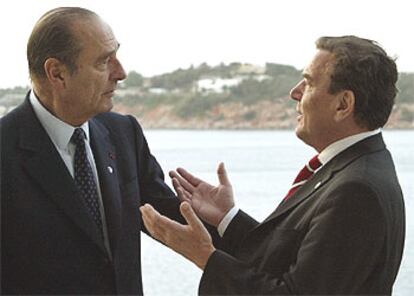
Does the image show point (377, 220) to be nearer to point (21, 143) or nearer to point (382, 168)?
point (382, 168)

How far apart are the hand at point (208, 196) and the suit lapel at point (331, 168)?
0.31 m

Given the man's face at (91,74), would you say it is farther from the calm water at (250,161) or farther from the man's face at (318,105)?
the calm water at (250,161)

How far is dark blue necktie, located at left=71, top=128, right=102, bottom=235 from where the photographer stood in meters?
2.00

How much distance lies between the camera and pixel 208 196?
226 cm

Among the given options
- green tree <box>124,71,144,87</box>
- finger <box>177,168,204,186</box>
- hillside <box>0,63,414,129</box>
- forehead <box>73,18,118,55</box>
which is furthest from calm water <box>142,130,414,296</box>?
forehead <box>73,18,118,55</box>

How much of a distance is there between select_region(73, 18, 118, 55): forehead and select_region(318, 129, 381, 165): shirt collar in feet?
1.84

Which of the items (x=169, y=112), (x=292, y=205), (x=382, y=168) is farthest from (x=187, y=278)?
(x=382, y=168)

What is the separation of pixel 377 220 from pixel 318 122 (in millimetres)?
279

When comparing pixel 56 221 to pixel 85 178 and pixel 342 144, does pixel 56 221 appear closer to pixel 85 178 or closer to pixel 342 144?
pixel 85 178

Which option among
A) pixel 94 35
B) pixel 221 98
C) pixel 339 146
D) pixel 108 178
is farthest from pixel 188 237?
pixel 221 98

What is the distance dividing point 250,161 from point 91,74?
1.15 m

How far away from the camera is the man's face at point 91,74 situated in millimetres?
1926

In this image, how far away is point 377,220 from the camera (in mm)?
1725

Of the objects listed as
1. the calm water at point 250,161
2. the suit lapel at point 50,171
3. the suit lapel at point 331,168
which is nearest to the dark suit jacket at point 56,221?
the suit lapel at point 50,171
